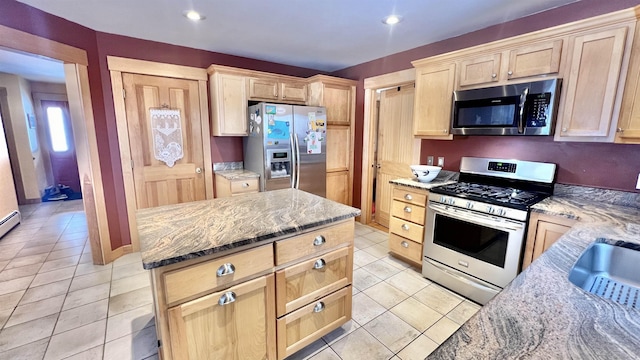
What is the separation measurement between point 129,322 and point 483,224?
9.46 ft

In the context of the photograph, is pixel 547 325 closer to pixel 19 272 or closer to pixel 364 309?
pixel 364 309

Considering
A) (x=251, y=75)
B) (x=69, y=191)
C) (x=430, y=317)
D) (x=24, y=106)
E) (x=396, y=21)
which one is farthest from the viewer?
(x=69, y=191)

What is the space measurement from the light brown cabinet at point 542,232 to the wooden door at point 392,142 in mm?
1689

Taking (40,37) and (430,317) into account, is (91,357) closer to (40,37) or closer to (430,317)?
(430,317)

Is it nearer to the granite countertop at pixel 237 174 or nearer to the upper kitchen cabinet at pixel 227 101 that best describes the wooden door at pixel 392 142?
the granite countertop at pixel 237 174

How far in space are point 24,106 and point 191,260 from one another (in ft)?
20.7

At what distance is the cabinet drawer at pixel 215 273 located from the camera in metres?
1.17

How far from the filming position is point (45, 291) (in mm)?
2443

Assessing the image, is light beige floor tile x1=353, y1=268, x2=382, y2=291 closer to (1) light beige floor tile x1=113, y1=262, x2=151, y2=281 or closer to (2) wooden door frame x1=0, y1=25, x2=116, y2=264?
(1) light beige floor tile x1=113, y1=262, x2=151, y2=281

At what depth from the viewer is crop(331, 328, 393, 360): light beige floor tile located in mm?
1763

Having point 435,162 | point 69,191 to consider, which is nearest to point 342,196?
point 435,162

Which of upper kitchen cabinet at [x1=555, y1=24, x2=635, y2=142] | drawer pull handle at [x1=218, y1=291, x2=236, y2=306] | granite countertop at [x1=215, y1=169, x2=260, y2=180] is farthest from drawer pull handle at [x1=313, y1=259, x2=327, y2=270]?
upper kitchen cabinet at [x1=555, y1=24, x2=635, y2=142]

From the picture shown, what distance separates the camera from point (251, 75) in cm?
341

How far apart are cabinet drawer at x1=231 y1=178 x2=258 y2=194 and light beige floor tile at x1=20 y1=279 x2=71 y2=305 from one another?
5.73 ft
